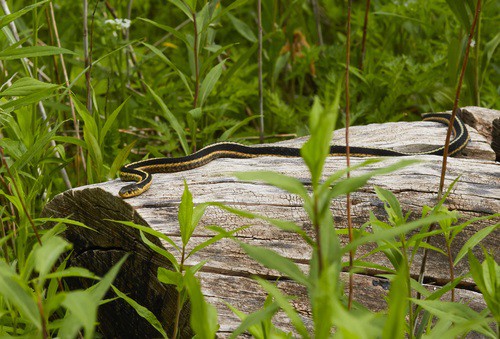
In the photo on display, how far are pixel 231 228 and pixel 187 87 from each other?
3.85 feet

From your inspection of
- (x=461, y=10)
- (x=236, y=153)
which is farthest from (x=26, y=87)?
(x=461, y=10)

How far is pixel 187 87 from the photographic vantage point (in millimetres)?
3709

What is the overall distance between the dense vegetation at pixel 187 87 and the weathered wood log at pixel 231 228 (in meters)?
0.21

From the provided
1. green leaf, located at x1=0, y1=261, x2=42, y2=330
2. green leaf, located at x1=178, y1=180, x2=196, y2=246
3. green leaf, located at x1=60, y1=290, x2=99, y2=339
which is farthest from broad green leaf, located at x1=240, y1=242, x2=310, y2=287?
green leaf, located at x1=178, y1=180, x2=196, y2=246

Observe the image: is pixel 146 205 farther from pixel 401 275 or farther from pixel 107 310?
pixel 401 275

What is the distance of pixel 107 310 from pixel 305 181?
1.06m

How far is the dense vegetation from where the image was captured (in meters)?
2.61

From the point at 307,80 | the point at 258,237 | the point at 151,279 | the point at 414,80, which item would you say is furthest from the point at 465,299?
the point at 307,80

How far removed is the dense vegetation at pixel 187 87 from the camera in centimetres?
261

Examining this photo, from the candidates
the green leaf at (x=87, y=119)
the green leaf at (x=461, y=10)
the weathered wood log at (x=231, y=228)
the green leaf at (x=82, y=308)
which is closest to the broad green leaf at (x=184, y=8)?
the green leaf at (x=87, y=119)

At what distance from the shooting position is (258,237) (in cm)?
276

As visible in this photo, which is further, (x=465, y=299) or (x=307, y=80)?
(x=307, y=80)

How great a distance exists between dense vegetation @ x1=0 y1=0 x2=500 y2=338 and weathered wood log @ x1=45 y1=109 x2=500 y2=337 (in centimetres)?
21

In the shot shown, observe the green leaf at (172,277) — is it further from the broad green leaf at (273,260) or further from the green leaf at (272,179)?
the green leaf at (272,179)
